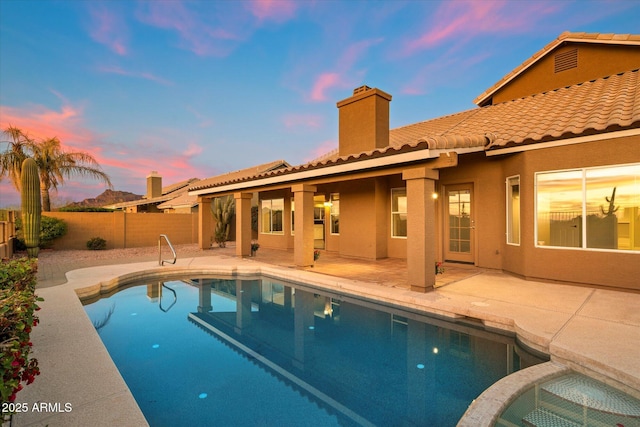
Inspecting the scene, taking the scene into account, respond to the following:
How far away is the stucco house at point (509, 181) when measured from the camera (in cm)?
641

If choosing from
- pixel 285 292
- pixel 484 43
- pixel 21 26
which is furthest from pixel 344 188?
pixel 21 26

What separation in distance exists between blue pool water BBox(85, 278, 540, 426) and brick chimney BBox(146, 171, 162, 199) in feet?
85.1

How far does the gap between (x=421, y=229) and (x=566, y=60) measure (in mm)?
8879

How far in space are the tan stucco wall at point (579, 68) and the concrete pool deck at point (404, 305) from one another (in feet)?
23.5

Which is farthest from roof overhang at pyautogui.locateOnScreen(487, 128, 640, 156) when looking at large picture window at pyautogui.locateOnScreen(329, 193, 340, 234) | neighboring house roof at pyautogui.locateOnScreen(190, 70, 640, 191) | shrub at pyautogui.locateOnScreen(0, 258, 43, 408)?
shrub at pyautogui.locateOnScreen(0, 258, 43, 408)

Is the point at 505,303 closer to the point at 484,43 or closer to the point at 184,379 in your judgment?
the point at 184,379

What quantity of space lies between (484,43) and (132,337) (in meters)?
18.6

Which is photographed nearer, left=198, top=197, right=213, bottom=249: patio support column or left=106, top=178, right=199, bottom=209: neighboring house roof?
left=198, top=197, right=213, bottom=249: patio support column

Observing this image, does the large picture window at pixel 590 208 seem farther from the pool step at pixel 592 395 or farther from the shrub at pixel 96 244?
the shrub at pixel 96 244

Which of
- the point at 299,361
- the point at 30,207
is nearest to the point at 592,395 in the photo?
the point at 299,361

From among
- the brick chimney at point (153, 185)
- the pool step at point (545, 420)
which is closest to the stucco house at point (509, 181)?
the pool step at point (545, 420)

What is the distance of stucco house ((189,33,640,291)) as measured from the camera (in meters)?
6.41

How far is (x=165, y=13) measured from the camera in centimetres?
1130

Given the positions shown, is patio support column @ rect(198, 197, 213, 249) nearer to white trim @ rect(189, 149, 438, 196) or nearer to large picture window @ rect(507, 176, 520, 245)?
white trim @ rect(189, 149, 438, 196)
